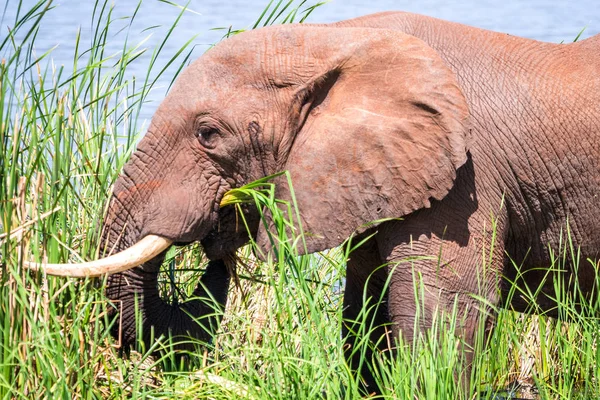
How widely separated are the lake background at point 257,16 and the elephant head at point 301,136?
361 inches

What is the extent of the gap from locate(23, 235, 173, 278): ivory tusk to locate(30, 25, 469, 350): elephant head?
14 millimetres

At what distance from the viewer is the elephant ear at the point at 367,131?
3719 mm

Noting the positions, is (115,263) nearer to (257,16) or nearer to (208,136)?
(208,136)

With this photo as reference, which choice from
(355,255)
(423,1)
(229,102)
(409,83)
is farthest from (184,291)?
(423,1)

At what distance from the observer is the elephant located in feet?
12.3

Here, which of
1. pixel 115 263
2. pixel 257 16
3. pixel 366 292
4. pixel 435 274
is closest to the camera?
pixel 115 263

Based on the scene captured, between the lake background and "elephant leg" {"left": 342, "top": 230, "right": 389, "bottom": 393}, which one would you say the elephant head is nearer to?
"elephant leg" {"left": 342, "top": 230, "right": 389, "bottom": 393}

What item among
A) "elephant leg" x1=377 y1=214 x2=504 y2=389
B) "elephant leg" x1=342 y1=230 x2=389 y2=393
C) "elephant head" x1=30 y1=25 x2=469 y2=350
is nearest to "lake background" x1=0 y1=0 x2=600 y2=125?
"elephant leg" x1=342 y1=230 x2=389 y2=393

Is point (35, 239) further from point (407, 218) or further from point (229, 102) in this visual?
point (407, 218)

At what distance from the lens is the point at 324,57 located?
3.80 metres

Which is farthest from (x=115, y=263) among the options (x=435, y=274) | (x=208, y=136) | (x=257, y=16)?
(x=257, y=16)

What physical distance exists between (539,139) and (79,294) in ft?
5.13

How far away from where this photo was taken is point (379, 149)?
3.74 metres

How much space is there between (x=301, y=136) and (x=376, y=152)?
0.82ft
